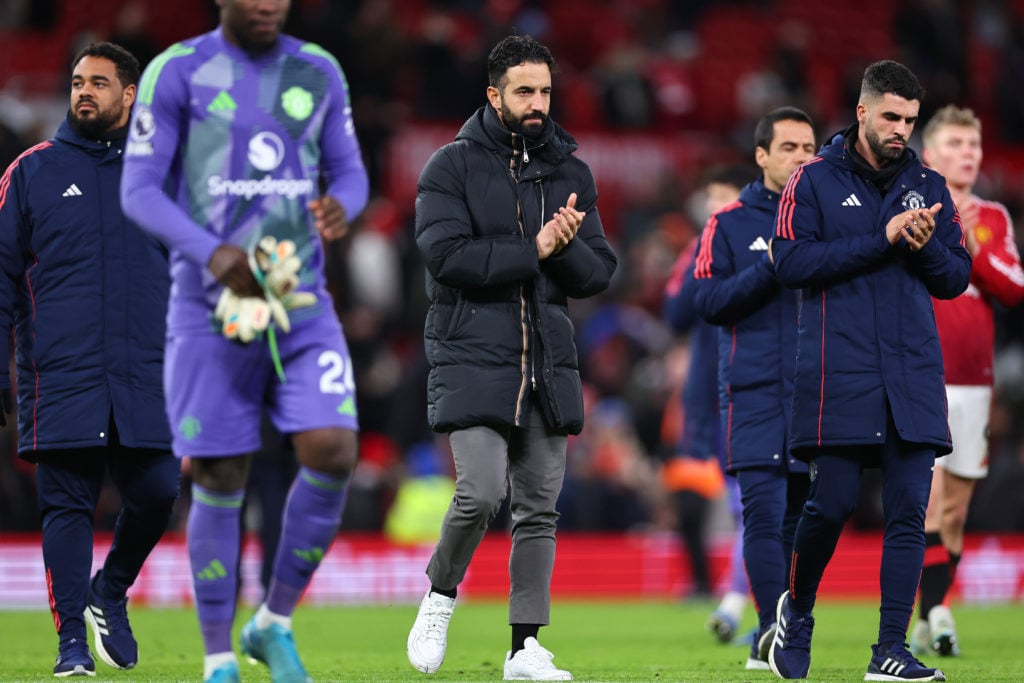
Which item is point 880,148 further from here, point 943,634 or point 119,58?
point 119,58

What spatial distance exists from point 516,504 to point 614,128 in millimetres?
13930

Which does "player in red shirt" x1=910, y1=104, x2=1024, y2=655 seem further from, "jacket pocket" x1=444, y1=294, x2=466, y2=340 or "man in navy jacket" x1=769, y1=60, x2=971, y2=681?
"jacket pocket" x1=444, y1=294, x2=466, y2=340

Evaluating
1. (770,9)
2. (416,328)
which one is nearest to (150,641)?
(416,328)

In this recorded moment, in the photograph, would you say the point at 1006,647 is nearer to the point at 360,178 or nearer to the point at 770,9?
the point at 360,178

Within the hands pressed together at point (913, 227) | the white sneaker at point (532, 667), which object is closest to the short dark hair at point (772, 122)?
the hands pressed together at point (913, 227)

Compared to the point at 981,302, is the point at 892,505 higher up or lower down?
lower down

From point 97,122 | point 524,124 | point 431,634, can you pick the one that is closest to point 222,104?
point 524,124

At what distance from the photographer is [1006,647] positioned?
9.33 m

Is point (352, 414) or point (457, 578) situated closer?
point (352, 414)

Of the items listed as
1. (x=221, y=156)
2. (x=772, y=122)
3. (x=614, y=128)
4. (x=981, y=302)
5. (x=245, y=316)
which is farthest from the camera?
(x=614, y=128)

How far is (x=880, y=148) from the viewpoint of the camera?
6898mm

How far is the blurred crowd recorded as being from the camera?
1573 cm

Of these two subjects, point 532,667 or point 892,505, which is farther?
point 892,505

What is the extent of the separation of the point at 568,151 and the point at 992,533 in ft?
32.5
